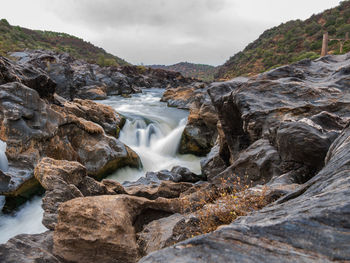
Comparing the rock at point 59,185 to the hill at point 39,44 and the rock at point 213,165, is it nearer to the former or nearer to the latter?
the rock at point 213,165

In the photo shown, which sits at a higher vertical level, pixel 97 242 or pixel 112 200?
pixel 112 200

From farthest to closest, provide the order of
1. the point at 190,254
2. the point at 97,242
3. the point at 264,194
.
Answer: the point at 97,242
the point at 264,194
the point at 190,254

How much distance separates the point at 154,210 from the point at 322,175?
155 inches

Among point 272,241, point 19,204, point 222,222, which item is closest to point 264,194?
point 222,222

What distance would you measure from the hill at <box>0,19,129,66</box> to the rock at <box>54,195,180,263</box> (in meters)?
52.7

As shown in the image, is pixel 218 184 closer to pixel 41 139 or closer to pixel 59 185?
pixel 59 185

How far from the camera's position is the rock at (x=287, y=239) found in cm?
176

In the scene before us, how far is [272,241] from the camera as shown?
193cm

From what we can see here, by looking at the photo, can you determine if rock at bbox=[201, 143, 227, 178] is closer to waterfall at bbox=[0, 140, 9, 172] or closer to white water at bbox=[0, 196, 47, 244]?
white water at bbox=[0, 196, 47, 244]

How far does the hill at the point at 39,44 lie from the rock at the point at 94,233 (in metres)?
52.7

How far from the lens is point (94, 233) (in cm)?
420

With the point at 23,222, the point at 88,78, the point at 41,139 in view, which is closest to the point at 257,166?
the point at 23,222

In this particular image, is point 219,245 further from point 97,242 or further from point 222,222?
point 97,242

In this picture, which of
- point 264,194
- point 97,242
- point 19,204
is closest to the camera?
point 264,194
